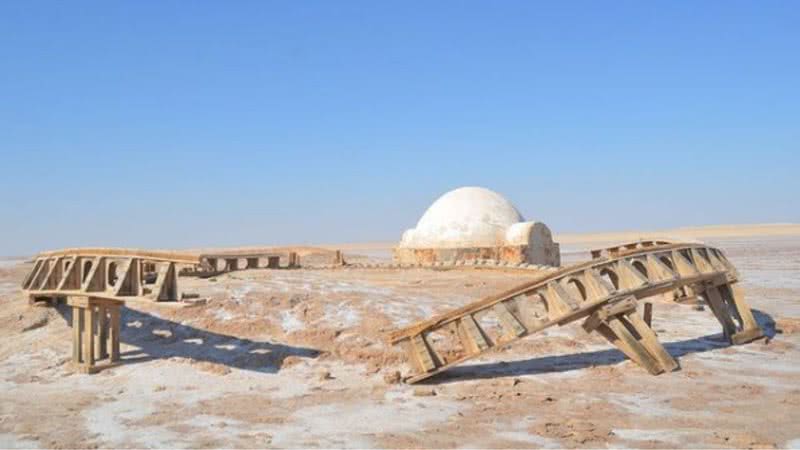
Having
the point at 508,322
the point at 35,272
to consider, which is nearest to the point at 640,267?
the point at 508,322

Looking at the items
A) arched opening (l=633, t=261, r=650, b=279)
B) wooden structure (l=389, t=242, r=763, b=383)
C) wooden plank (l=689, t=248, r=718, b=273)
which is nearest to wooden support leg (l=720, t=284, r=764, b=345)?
wooden plank (l=689, t=248, r=718, b=273)

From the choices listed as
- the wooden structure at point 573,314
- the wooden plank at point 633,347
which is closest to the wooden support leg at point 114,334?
the wooden structure at point 573,314

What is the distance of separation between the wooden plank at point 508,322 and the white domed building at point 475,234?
1298 cm

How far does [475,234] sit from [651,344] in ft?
45.7

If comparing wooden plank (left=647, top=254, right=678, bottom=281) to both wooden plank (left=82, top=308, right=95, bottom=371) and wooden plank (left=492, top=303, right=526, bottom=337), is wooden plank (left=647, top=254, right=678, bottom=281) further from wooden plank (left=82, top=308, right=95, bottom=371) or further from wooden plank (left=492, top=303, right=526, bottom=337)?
wooden plank (left=82, top=308, right=95, bottom=371)

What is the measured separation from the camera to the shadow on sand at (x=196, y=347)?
11.5 m

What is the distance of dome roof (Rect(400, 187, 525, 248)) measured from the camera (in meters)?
24.4

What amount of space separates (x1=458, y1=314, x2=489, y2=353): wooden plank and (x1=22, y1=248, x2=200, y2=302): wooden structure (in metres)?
4.03

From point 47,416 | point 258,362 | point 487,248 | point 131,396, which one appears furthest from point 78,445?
point 487,248

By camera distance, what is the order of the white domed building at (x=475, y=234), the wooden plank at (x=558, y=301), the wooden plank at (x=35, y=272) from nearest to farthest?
the wooden plank at (x=558, y=301), the wooden plank at (x=35, y=272), the white domed building at (x=475, y=234)

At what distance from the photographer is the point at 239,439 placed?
7.62 m

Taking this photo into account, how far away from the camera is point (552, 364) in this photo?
438 inches

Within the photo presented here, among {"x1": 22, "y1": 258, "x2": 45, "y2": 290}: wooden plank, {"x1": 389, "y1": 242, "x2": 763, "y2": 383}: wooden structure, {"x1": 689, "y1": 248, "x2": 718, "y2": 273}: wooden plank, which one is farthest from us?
{"x1": 22, "y1": 258, "x2": 45, "y2": 290}: wooden plank

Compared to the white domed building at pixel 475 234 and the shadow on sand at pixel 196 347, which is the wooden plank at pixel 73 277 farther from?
the white domed building at pixel 475 234
